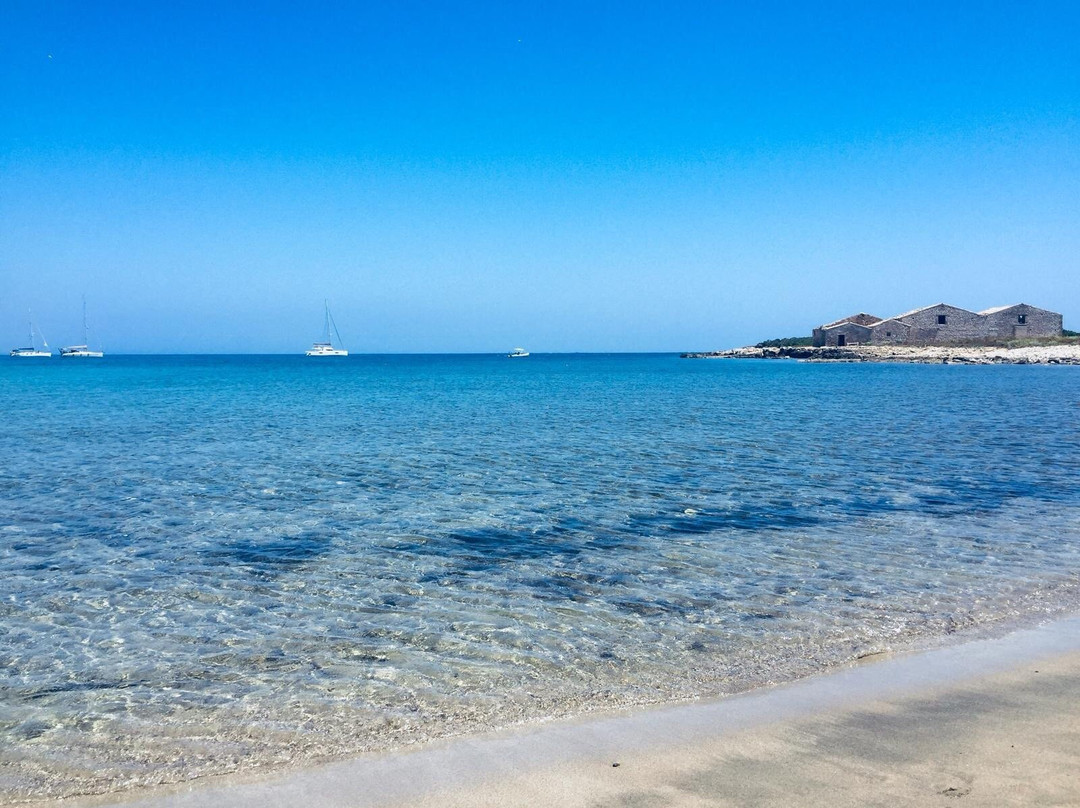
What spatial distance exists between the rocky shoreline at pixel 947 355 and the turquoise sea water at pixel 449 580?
83453mm

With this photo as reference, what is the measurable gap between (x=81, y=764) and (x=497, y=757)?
10.2 ft

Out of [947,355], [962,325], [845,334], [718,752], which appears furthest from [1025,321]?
[718,752]

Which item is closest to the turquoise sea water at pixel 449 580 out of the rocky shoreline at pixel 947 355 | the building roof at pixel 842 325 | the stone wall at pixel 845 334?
the rocky shoreline at pixel 947 355

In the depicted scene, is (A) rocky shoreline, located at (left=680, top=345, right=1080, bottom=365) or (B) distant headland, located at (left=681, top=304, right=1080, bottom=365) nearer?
(A) rocky shoreline, located at (left=680, top=345, right=1080, bottom=365)

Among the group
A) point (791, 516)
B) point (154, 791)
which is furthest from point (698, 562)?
point (154, 791)

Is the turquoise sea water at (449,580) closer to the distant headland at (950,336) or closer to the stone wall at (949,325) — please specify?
the distant headland at (950,336)

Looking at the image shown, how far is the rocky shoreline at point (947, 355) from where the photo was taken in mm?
93688

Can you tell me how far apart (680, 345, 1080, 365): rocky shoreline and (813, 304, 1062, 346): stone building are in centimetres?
353

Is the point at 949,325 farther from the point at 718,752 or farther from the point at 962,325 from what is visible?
the point at 718,752

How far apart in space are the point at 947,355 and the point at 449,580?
357 feet

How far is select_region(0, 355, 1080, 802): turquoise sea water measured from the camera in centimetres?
662

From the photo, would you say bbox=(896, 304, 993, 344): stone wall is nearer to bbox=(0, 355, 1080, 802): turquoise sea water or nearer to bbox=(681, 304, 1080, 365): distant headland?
bbox=(681, 304, 1080, 365): distant headland

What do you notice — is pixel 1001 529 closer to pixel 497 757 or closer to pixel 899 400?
pixel 497 757

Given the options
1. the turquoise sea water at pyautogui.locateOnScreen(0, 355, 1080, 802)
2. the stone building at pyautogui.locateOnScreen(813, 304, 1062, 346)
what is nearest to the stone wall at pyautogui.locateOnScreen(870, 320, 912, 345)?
the stone building at pyautogui.locateOnScreen(813, 304, 1062, 346)
